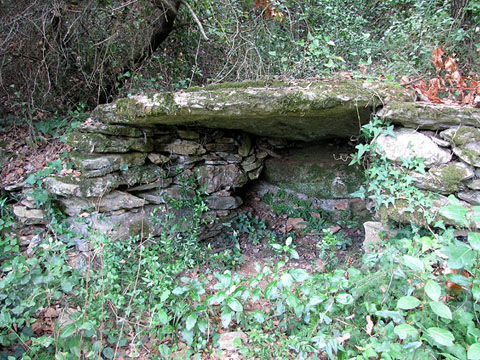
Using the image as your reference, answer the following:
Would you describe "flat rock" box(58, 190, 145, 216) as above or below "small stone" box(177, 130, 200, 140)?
below

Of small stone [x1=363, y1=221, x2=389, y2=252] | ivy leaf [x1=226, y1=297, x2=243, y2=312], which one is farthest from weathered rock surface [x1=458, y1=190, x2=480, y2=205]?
ivy leaf [x1=226, y1=297, x2=243, y2=312]

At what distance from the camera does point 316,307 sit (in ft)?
6.48

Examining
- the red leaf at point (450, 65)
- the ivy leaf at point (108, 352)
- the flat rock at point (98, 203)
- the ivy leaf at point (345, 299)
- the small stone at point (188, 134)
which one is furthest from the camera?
the small stone at point (188, 134)

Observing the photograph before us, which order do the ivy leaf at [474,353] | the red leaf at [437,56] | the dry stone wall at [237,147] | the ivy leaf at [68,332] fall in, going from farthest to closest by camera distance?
the red leaf at [437,56], the dry stone wall at [237,147], the ivy leaf at [68,332], the ivy leaf at [474,353]

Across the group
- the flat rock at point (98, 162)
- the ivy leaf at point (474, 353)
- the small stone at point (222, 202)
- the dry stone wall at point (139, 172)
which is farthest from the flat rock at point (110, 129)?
the ivy leaf at point (474, 353)

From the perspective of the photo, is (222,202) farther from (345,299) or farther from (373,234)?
(345,299)

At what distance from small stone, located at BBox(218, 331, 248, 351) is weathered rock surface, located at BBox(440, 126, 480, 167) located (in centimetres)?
213

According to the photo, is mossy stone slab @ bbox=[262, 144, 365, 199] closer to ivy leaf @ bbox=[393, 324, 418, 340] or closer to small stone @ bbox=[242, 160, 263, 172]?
small stone @ bbox=[242, 160, 263, 172]

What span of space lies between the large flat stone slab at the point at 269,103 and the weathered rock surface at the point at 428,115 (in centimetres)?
13

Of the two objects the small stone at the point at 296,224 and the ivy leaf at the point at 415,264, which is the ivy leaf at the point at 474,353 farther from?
the small stone at the point at 296,224

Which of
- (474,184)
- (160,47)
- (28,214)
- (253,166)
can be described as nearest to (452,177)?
(474,184)

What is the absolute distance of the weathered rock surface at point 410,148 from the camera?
227 centimetres

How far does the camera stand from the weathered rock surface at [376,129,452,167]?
2.27 m

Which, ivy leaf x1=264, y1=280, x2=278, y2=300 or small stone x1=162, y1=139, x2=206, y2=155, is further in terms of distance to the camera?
small stone x1=162, y1=139, x2=206, y2=155
